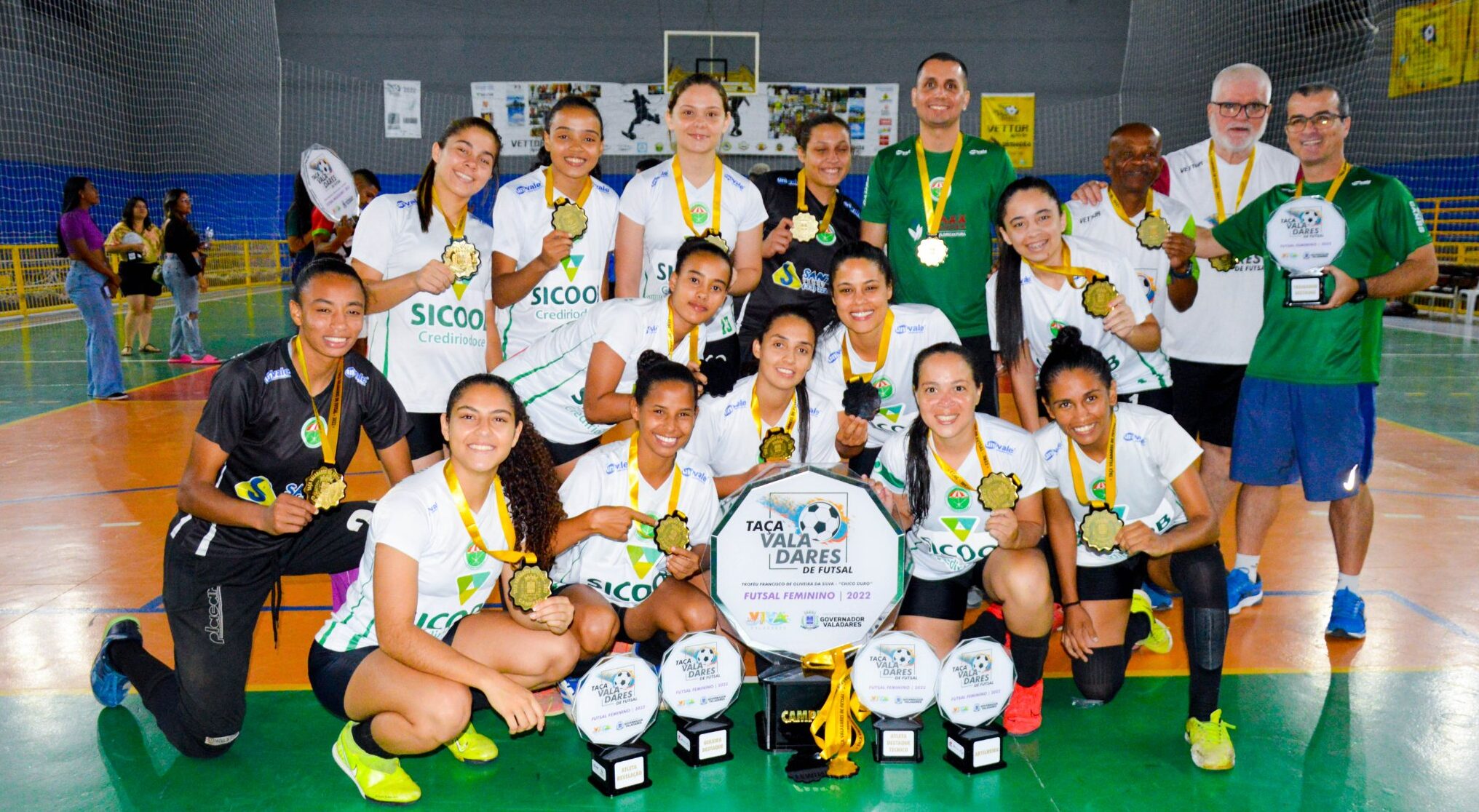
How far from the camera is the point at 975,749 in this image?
332 centimetres

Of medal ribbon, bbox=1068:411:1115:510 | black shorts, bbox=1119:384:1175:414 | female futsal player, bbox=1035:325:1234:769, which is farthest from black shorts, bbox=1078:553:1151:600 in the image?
black shorts, bbox=1119:384:1175:414

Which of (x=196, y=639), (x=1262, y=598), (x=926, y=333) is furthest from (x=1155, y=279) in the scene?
(x=196, y=639)

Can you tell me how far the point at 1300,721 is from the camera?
368cm

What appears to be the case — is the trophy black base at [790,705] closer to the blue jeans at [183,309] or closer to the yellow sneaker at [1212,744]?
the yellow sneaker at [1212,744]

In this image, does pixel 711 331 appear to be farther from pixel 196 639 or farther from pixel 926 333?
pixel 196 639

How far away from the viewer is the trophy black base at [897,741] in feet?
11.0

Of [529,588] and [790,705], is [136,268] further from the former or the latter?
[790,705]

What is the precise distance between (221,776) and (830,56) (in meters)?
22.6

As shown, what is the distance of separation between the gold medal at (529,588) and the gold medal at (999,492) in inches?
56.1

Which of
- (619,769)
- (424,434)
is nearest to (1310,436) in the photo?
(619,769)

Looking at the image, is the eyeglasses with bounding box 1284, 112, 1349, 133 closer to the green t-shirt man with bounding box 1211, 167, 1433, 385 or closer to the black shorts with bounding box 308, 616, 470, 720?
the green t-shirt man with bounding box 1211, 167, 1433, 385

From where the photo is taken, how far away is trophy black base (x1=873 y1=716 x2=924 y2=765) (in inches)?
132

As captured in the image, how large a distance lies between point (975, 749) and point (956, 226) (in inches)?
93.9

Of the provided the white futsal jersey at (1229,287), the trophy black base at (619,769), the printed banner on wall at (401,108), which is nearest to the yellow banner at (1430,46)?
the white futsal jersey at (1229,287)
